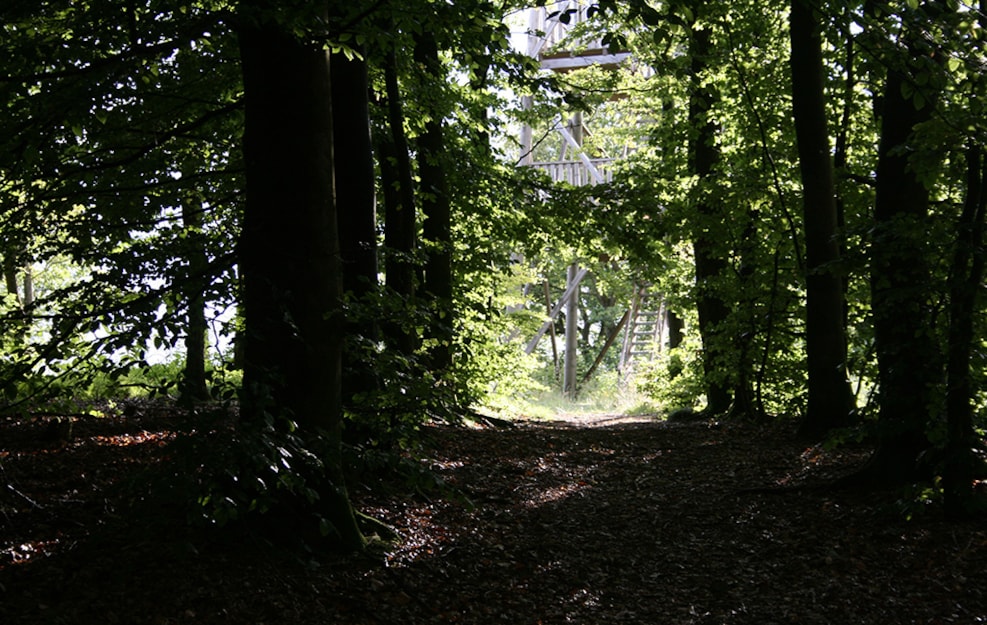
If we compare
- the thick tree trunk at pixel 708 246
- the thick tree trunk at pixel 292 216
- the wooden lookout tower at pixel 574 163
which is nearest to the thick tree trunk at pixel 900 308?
the thick tree trunk at pixel 292 216

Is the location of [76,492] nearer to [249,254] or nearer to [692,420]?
[249,254]

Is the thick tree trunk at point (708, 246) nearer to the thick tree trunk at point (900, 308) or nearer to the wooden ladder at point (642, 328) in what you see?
the thick tree trunk at point (900, 308)

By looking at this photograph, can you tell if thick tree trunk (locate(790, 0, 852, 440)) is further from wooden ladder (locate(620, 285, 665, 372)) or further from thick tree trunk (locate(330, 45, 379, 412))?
wooden ladder (locate(620, 285, 665, 372))

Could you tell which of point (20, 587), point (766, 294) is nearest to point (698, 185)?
point (766, 294)

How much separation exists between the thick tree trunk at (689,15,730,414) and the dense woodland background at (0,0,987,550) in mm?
144

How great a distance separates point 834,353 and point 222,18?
738 cm

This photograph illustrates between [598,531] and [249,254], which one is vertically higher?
[249,254]

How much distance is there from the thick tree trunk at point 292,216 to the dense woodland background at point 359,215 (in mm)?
14

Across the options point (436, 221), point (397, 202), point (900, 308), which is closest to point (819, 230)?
point (900, 308)

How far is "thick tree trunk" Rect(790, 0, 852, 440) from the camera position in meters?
8.86

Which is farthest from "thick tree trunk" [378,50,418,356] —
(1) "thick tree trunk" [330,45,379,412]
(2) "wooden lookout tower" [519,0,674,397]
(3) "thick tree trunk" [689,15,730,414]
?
(2) "wooden lookout tower" [519,0,674,397]

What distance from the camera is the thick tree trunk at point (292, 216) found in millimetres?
4336

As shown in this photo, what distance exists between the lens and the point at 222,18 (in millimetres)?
4109

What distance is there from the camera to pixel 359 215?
6.11 metres
